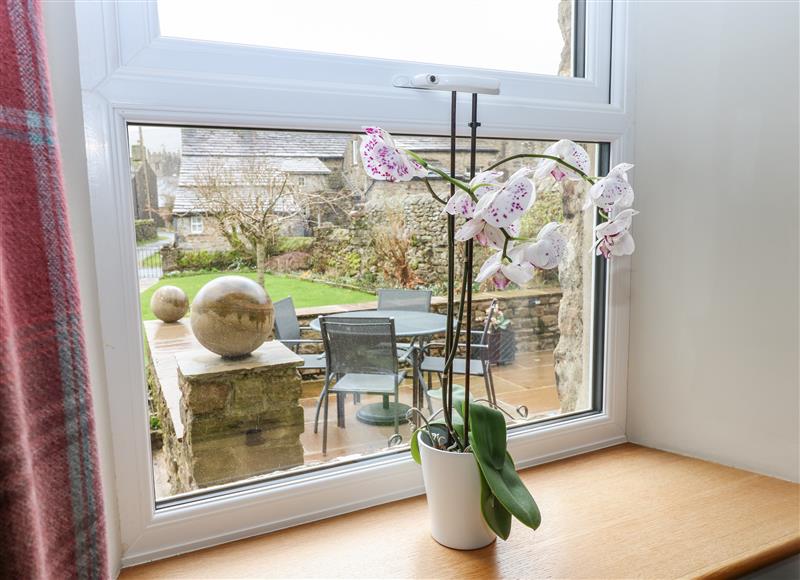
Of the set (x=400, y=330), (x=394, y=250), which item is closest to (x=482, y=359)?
(x=400, y=330)

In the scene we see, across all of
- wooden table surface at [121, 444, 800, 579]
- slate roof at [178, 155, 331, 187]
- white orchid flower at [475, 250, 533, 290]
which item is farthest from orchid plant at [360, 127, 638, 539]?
slate roof at [178, 155, 331, 187]

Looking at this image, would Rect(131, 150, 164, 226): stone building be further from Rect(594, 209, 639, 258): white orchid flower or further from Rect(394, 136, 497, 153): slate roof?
Rect(594, 209, 639, 258): white orchid flower

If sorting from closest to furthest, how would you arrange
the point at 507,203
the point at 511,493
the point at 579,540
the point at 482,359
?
the point at 507,203
the point at 511,493
the point at 579,540
the point at 482,359

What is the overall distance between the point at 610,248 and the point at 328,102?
0.51 m

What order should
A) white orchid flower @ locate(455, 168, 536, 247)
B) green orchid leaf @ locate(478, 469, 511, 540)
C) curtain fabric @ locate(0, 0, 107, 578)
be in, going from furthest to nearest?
green orchid leaf @ locate(478, 469, 511, 540)
white orchid flower @ locate(455, 168, 536, 247)
curtain fabric @ locate(0, 0, 107, 578)

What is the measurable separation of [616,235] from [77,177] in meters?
0.77

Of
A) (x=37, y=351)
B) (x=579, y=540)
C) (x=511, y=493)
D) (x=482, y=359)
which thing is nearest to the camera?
(x=37, y=351)

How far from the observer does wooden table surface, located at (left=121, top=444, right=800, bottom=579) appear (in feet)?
2.96

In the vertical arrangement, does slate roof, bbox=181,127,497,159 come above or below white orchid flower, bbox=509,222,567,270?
above

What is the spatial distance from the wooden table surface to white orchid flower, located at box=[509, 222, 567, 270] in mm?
473

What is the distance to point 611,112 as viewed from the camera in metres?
1.25

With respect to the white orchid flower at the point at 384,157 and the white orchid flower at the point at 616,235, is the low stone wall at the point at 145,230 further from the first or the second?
the white orchid flower at the point at 616,235

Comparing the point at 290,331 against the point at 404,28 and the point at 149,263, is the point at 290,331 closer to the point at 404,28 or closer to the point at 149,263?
the point at 149,263

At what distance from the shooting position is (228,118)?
0.92 meters
